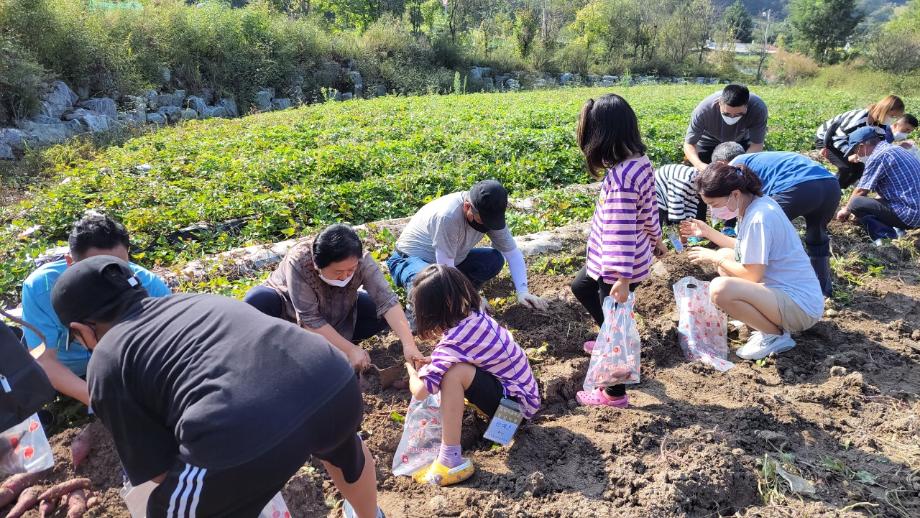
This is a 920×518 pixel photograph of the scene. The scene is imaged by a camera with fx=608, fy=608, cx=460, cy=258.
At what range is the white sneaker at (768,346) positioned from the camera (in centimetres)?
354

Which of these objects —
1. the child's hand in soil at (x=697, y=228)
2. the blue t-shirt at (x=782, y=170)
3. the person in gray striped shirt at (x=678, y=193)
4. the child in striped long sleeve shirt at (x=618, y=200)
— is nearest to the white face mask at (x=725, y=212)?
the child's hand in soil at (x=697, y=228)

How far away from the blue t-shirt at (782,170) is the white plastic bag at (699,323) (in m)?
1.17

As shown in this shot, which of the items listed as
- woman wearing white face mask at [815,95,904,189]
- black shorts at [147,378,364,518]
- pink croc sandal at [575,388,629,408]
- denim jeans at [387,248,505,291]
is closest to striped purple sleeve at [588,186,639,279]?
pink croc sandal at [575,388,629,408]

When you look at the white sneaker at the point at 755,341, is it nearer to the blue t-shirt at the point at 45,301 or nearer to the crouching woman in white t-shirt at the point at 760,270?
the crouching woman in white t-shirt at the point at 760,270

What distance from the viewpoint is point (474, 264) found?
4.21 meters

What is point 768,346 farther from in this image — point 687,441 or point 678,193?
point 678,193

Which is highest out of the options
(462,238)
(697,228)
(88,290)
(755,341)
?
(88,290)

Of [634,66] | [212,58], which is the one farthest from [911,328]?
[634,66]

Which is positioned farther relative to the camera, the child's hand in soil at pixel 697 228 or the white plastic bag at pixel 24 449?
the child's hand in soil at pixel 697 228

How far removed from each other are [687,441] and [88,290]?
2.35m

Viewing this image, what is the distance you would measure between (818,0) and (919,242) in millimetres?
42093

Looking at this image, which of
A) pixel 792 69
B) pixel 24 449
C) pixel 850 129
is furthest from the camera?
pixel 792 69

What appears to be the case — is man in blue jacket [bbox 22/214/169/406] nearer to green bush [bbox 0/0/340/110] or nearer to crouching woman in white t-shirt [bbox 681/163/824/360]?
crouching woman in white t-shirt [bbox 681/163/824/360]

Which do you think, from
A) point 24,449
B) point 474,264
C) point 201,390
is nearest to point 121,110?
point 474,264
